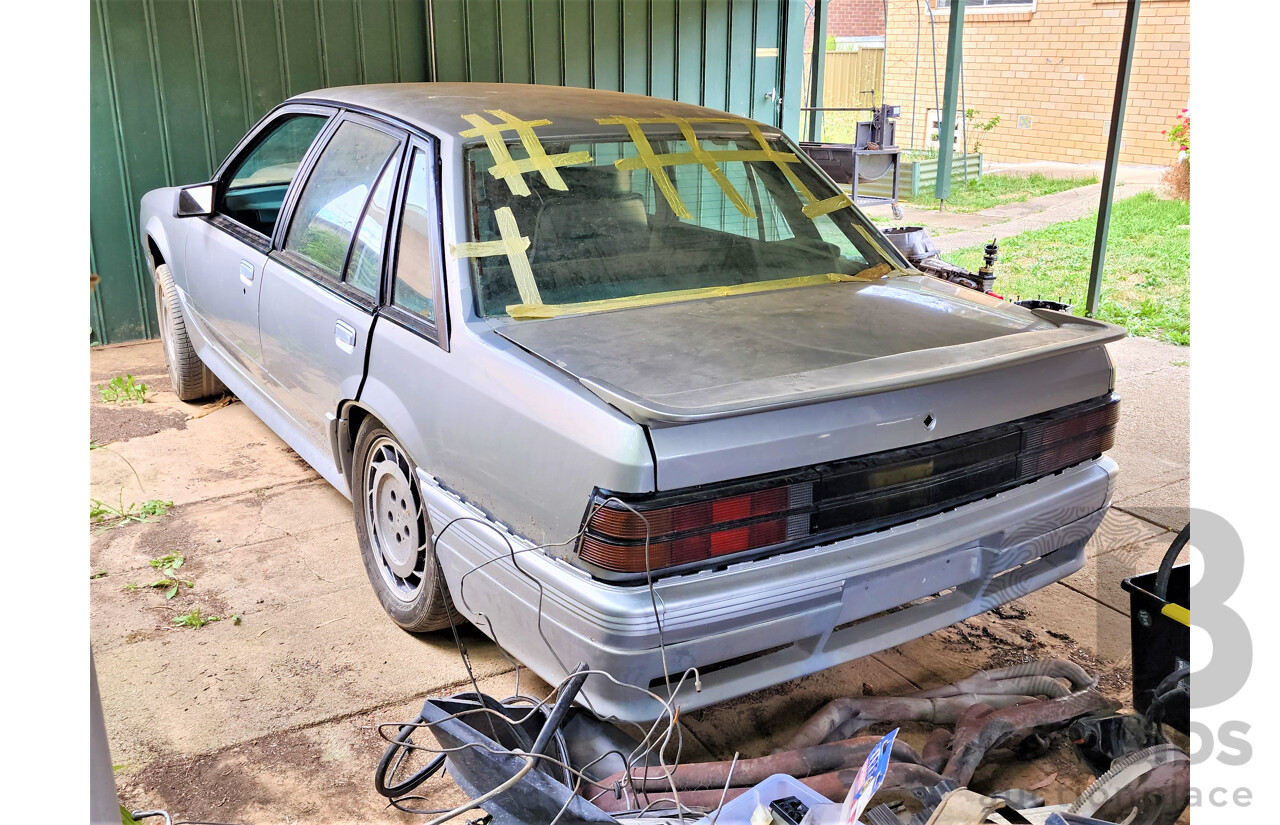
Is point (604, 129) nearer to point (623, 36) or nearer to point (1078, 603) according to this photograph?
point (1078, 603)

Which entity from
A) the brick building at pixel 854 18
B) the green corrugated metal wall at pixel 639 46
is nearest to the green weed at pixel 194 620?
the green corrugated metal wall at pixel 639 46

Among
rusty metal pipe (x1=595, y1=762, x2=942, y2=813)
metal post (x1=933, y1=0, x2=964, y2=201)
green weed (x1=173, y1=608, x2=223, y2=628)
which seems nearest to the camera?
rusty metal pipe (x1=595, y1=762, x2=942, y2=813)

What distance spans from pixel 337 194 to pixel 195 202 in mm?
1169

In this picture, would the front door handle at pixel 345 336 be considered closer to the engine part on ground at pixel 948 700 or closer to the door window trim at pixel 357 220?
the door window trim at pixel 357 220

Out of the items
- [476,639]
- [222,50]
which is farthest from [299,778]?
[222,50]

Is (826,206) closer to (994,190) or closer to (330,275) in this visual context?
(330,275)

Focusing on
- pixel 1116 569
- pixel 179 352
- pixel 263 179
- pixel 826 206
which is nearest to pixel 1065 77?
pixel 1116 569

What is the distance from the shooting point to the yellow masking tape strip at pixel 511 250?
3.00 metres

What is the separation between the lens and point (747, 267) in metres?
3.45

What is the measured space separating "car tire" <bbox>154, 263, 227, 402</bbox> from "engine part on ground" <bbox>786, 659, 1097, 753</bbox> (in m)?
4.00

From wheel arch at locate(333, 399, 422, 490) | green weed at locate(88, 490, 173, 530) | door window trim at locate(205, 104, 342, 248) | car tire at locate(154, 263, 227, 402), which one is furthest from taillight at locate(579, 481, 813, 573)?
car tire at locate(154, 263, 227, 402)

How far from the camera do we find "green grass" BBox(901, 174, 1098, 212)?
1367 centimetres

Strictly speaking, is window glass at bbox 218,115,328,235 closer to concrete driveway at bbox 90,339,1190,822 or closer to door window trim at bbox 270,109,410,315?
door window trim at bbox 270,109,410,315

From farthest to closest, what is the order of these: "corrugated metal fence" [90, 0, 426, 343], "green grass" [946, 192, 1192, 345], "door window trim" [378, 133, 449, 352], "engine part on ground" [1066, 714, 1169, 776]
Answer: "green grass" [946, 192, 1192, 345], "corrugated metal fence" [90, 0, 426, 343], "door window trim" [378, 133, 449, 352], "engine part on ground" [1066, 714, 1169, 776]
